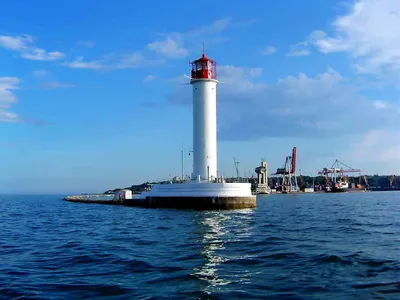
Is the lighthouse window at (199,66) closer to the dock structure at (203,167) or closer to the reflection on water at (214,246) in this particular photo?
the dock structure at (203,167)

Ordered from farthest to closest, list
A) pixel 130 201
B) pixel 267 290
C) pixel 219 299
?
pixel 130 201
pixel 267 290
pixel 219 299

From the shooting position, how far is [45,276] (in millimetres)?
13523

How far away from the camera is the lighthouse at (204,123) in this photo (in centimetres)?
5322

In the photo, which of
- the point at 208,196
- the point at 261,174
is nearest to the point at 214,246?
the point at 208,196

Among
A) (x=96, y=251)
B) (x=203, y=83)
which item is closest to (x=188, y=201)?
(x=203, y=83)

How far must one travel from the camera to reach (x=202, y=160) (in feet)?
174

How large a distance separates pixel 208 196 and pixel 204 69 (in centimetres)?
1673

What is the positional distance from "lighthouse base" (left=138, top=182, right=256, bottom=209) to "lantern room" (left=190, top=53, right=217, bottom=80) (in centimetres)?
1414

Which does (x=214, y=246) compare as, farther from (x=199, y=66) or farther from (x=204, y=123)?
(x=199, y=66)

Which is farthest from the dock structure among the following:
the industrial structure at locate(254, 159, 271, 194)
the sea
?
the industrial structure at locate(254, 159, 271, 194)

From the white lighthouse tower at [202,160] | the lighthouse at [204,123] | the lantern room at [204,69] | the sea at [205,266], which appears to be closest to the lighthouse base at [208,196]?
the white lighthouse tower at [202,160]

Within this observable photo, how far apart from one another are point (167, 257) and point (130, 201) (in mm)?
48805

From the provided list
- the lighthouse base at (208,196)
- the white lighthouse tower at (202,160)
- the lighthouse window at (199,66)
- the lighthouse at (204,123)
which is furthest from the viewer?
the lighthouse window at (199,66)

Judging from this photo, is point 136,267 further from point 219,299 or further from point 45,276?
point 219,299
